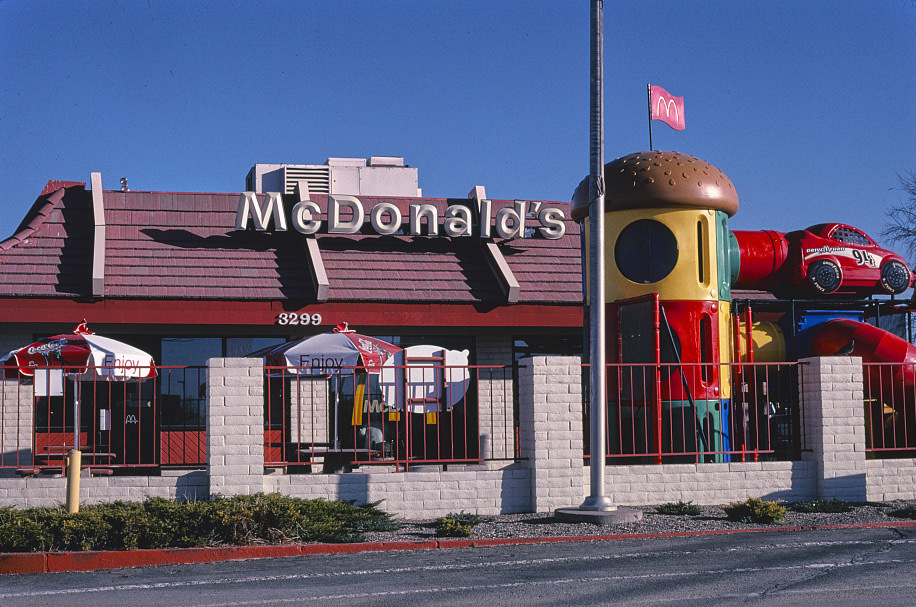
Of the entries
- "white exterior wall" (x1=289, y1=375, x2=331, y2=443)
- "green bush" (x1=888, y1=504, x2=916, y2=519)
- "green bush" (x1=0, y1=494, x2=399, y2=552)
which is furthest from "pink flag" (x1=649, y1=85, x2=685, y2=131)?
"green bush" (x1=0, y1=494, x2=399, y2=552)

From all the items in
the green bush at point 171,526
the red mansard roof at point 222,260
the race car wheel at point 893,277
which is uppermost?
the red mansard roof at point 222,260

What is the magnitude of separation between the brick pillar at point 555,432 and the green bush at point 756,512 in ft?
6.52

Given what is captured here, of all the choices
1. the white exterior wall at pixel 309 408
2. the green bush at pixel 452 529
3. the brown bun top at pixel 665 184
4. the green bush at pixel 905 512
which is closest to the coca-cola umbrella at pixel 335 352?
the white exterior wall at pixel 309 408

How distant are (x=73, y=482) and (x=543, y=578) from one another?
5593 millimetres

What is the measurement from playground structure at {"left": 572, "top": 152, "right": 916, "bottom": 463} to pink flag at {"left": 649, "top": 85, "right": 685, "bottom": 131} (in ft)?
1.84

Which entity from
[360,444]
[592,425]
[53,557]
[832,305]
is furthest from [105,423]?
[832,305]

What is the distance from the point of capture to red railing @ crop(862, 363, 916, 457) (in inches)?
582

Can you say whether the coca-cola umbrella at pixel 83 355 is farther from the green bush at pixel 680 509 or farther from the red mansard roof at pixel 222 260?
the green bush at pixel 680 509

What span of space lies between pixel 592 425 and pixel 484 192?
33.6 ft

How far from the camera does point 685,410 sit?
1478cm

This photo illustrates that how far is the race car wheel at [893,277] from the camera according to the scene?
16.6 m

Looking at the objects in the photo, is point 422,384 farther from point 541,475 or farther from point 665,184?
point 665,184

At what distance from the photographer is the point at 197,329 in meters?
19.2

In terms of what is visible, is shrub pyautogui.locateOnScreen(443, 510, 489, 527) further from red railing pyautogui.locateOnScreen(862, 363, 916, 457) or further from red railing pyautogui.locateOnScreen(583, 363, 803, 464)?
red railing pyautogui.locateOnScreen(862, 363, 916, 457)
